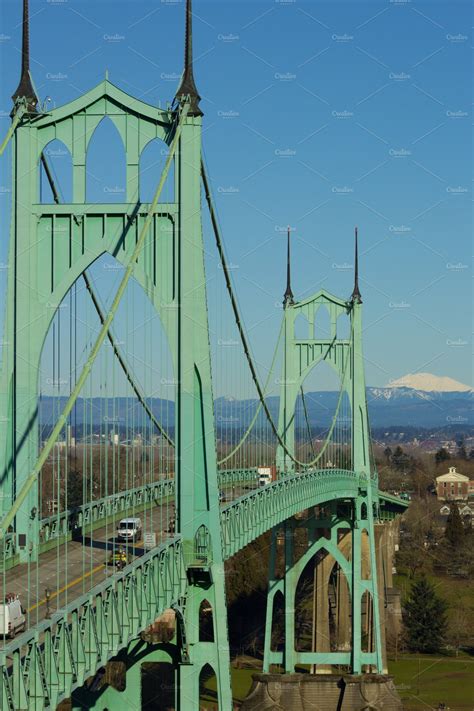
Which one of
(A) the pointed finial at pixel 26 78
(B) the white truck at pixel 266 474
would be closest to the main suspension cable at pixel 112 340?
(A) the pointed finial at pixel 26 78

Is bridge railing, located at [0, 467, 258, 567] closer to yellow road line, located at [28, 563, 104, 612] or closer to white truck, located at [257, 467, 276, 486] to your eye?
yellow road line, located at [28, 563, 104, 612]

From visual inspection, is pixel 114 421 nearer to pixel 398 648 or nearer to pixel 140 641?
pixel 140 641

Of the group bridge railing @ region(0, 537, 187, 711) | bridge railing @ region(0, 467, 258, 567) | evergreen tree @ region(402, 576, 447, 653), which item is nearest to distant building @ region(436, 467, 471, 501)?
evergreen tree @ region(402, 576, 447, 653)

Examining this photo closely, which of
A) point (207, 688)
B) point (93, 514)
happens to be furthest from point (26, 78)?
point (207, 688)

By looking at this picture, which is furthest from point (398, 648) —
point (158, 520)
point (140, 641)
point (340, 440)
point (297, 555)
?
point (140, 641)

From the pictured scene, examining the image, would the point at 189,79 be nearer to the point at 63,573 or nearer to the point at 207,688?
the point at 63,573

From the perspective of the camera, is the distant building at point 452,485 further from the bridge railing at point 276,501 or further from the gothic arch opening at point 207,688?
the gothic arch opening at point 207,688
